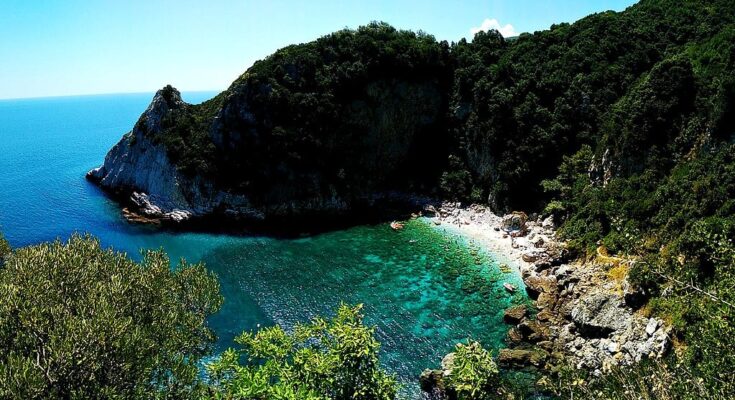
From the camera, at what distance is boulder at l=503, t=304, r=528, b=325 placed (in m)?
39.7

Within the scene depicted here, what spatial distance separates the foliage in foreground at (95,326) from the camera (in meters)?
15.9

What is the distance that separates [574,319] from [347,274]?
2380cm

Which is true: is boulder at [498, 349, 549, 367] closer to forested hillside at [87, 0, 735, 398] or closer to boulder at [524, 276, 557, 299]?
boulder at [524, 276, 557, 299]

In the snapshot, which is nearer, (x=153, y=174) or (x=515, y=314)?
(x=515, y=314)

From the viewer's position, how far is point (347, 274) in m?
50.1

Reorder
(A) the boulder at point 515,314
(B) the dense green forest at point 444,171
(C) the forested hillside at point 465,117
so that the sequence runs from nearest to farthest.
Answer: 1. (B) the dense green forest at point 444,171
2. (A) the boulder at point 515,314
3. (C) the forested hillside at point 465,117

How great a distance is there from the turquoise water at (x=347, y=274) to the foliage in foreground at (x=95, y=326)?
1719 centimetres

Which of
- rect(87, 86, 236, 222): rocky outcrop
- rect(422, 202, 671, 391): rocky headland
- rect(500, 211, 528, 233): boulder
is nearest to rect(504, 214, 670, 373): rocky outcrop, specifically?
rect(422, 202, 671, 391): rocky headland

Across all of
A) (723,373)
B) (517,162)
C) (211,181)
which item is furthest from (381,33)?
(723,373)

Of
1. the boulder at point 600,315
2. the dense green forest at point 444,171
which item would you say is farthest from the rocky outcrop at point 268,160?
the boulder at point 600,315

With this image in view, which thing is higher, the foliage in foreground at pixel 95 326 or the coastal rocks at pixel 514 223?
the foliage in foreground at pixel 95 326

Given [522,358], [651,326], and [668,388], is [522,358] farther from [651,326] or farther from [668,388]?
[668,388]

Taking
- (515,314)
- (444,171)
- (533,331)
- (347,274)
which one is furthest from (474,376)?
(444,171)

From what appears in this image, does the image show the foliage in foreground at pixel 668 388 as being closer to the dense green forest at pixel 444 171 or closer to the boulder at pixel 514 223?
the dense green forest at pixel 444 171
